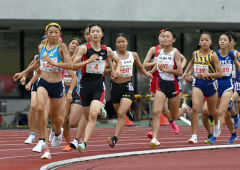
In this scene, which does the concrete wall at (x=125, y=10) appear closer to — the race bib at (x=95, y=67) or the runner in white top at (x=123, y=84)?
the runner in white top at (x=123, y=84)

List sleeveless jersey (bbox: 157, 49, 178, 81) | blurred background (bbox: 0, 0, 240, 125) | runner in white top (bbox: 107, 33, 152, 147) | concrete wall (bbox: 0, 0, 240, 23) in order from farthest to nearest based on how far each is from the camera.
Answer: blurred background (bbox: 0, 0, 240, 125), concrete wall (bbox: 0, 0, 240, 23), sleeveless jersey (bbox: 157, 49, 178, 81), runner in white top (bbox: 107, 33, 152, 147)

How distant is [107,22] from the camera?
22031mm

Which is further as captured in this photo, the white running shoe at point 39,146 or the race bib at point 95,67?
the race bib at point 95,67

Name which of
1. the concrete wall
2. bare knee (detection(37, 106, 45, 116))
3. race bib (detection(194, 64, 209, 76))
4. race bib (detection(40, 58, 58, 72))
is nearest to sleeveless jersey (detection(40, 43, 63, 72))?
race bib (detection(40, 58, 58, 72))

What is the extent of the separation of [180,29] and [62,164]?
657 inches

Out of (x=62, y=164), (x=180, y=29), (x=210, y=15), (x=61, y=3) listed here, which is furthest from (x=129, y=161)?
(x=180, y=29)

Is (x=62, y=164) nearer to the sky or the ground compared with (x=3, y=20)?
nearer to the ground

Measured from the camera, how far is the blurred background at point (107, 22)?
20969 millimetres

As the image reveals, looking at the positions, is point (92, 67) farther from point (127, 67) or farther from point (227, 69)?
point (227, 69)

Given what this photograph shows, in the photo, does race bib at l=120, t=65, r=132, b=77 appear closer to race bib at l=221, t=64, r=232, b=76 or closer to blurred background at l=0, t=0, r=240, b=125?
race bib at l=221, t=64, r=232, b=76

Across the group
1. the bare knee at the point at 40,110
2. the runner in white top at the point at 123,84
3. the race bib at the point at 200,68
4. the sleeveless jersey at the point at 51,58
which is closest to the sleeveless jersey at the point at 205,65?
the race bib at the point at 200,68

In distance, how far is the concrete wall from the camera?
20.7 m

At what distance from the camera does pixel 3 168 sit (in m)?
8.02

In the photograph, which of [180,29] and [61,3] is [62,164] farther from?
[180,29]
